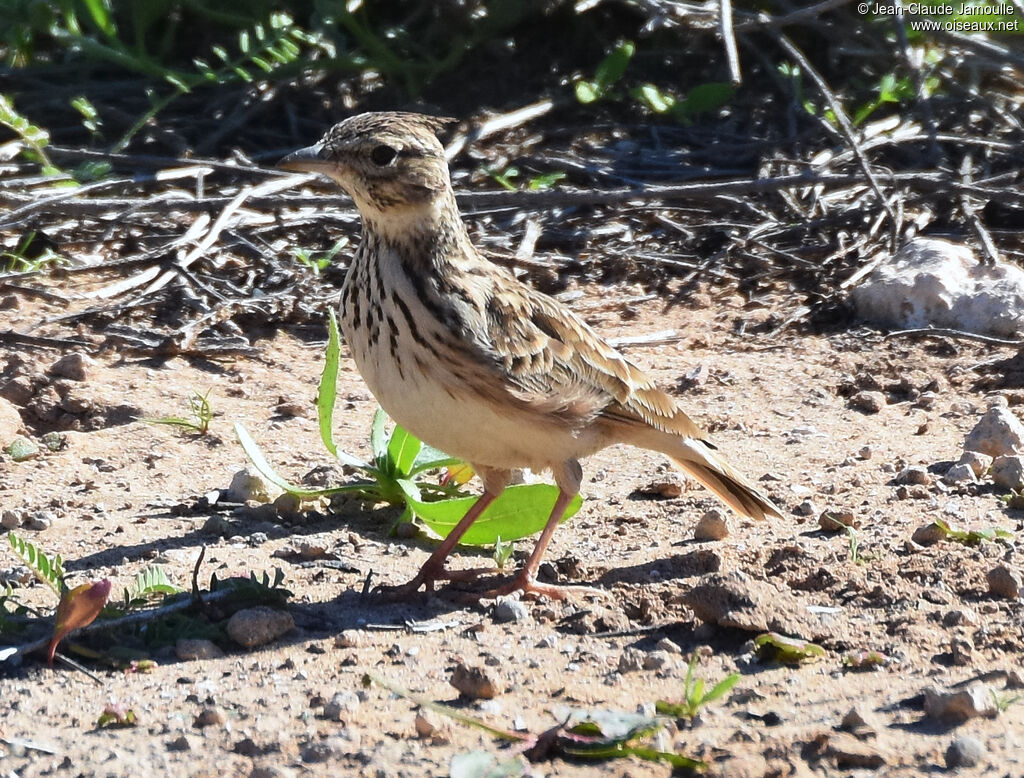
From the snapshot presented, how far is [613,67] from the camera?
8.04 m

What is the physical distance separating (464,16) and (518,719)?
601 centimetres

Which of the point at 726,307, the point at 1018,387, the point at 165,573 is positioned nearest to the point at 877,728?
the point at 165,573

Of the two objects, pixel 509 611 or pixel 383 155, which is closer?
pixel 509 611

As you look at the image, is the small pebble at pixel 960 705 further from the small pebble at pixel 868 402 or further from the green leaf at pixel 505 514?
the small pebble at pixel 868 402

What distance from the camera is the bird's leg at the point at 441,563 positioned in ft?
14.2

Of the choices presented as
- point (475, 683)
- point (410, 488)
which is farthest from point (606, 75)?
point (475, 683)

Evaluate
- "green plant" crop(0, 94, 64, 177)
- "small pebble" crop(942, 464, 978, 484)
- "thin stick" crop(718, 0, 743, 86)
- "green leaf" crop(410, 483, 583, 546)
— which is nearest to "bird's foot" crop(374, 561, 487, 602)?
"green leaf" crop(410, 483, 583, 546)

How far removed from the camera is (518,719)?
337 cm

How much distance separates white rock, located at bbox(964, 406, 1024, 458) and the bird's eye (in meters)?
2.43

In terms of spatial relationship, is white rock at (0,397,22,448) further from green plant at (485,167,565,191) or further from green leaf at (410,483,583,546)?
green plant at (485,167,565,191)

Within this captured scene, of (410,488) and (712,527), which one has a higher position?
(410,488)

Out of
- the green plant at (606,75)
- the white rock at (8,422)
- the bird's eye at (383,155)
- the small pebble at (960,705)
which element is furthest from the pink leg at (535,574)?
the green plant at (606,75)

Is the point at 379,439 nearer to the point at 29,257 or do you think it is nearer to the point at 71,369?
the point at 71,369

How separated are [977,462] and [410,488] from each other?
203 centimetres
